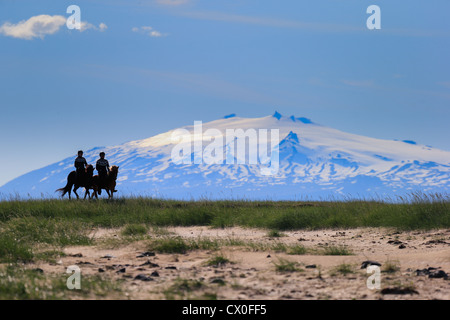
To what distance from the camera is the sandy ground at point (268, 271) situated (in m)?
9.07

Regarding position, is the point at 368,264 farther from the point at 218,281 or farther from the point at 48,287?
the point at 48,287

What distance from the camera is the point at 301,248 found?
13.2 metres

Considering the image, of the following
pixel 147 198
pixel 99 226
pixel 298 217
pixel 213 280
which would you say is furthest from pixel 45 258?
pixel 147 198

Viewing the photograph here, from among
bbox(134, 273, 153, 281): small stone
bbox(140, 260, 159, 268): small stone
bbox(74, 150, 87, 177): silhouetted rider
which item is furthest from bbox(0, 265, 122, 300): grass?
bbox(74, 150, 87, 177): silhouetted rider

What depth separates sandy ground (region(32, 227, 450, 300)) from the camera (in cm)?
907

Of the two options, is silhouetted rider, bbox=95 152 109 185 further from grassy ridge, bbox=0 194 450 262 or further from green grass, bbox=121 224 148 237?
green grass, bbox=121 224 148 237

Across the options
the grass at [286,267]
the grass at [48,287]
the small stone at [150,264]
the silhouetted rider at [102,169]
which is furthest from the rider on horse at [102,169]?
the grass at [286,267]

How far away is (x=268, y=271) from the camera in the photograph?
10.8m

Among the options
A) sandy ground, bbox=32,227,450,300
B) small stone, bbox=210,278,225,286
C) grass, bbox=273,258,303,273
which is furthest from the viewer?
grass, bbox=273,258,303,273

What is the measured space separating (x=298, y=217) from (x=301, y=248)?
7.05 metres

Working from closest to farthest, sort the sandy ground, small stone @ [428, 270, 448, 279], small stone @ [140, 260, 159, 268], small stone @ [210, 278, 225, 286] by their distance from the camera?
the sandy ground < small stone @ [210, 278, 225, 286] < small stone @ [428, 270, 448, 279] < small stone @ [140, 260, 159, 268]

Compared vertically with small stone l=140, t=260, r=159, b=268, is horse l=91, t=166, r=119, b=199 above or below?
above

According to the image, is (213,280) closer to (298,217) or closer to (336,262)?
(336,262)

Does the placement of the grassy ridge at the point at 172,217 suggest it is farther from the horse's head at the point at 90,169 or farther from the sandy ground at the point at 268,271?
the horse's head at the point at 90,169
